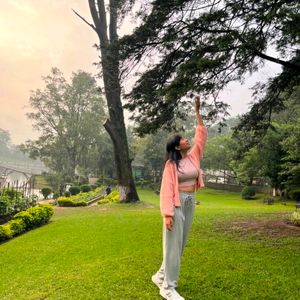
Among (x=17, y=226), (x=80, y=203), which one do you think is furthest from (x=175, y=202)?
(x=80, y=203)

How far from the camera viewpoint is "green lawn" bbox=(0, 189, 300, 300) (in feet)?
14.3

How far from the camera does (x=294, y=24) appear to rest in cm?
455

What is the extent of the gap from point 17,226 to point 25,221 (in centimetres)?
62

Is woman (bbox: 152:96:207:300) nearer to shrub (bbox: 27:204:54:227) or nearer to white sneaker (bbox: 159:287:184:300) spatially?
white sneaker (bbox: 159:287:184:300)

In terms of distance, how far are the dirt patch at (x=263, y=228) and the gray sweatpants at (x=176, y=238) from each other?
177 inches

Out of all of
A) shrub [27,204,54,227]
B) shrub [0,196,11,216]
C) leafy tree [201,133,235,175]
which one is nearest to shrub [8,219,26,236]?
shrub [27,204,54,227]

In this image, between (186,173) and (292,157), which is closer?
(186,173)

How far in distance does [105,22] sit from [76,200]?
10.7 metres

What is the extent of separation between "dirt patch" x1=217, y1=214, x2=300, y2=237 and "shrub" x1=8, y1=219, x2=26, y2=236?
5.84m

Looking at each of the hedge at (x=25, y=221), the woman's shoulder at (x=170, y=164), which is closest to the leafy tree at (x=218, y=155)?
the hedge at (x=25, y=221)

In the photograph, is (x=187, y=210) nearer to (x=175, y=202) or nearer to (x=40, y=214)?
(x=175, y=202)

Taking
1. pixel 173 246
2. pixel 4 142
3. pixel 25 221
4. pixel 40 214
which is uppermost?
pixel 4 142

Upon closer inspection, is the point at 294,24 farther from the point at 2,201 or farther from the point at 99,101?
the point at 99,101

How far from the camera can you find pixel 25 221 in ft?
37.0
